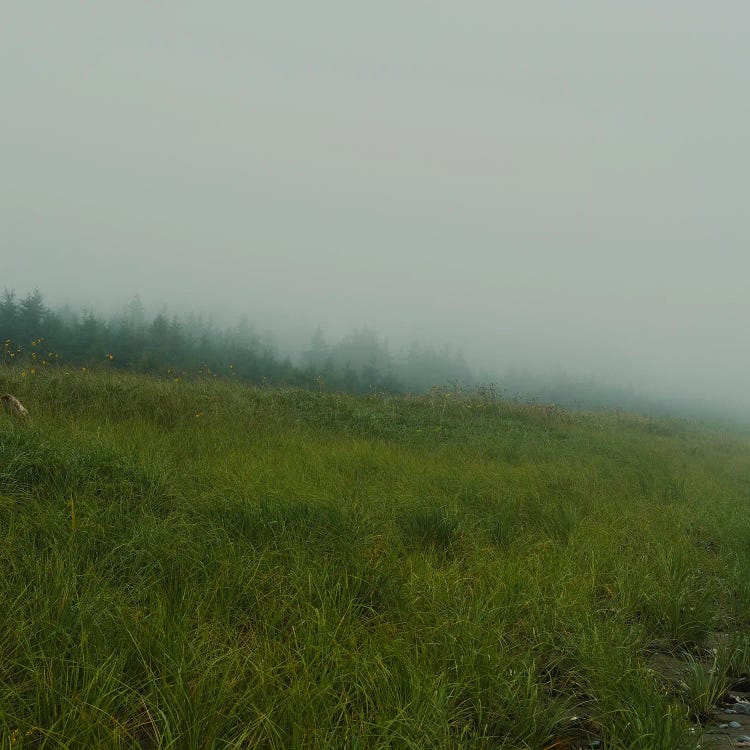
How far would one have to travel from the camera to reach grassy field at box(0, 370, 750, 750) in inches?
68.6

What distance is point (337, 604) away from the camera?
102 inches

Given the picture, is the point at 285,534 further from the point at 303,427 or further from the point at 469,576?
the point at 303,427

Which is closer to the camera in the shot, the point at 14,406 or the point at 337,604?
the point at 337,604

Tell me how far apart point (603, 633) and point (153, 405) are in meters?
7.25

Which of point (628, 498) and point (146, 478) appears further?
point (628, 498)

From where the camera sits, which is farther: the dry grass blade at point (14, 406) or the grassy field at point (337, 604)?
the dry grass blade at point (14, 406)

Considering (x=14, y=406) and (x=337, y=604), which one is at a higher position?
(x=14, y=406)

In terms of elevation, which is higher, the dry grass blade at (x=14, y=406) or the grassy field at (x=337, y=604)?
the dry grass blade at (x=14, y=406)

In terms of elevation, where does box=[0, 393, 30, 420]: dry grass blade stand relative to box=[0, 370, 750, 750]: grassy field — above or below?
above

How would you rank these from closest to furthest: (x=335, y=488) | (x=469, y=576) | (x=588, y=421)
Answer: (x=469, y=576) < (x=335, y=488) < (x=588, y=421)

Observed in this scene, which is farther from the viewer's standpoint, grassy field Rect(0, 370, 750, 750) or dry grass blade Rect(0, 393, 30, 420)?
dry grass blade Rect(0, 393, 30, 420)

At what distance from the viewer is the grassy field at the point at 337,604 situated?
1742mm

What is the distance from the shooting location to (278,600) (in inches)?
99.8

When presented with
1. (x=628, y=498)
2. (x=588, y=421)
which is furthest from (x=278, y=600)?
(x=588, y=421)
